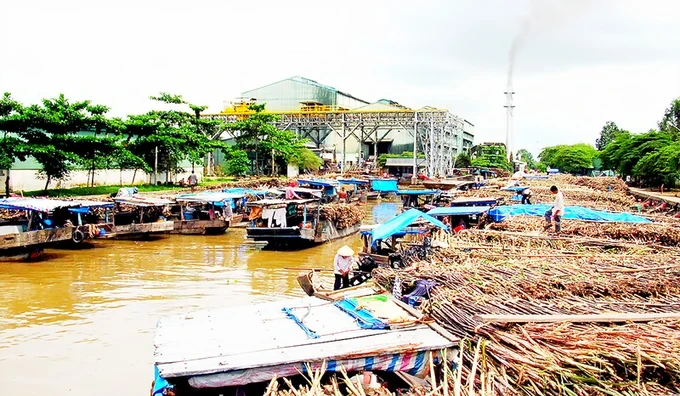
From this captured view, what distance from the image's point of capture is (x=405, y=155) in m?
66.1

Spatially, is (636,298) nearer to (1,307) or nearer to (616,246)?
(616,246)

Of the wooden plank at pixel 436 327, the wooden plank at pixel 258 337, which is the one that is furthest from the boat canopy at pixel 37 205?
the wooden plank at pixel 436 327

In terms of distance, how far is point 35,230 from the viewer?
17734mm

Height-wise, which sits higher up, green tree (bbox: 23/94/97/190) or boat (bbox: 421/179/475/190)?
green tree (bbox: 23/94/97/190)

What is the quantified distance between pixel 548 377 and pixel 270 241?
1582 cm

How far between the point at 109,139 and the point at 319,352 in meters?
24.6

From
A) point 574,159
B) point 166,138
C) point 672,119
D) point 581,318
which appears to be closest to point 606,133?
point 574,159

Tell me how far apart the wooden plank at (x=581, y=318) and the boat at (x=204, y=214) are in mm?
18816

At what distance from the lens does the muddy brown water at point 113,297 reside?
29.0 ft

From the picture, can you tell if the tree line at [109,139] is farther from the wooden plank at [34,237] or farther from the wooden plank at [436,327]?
the wooden plank at [436,327]

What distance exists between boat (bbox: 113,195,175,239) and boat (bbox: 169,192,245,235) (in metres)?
0.75

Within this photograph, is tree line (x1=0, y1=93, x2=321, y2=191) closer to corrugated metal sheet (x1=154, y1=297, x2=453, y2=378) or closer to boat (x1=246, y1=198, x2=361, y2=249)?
boat (x1=246, y1=198, x2=361, y2=249)

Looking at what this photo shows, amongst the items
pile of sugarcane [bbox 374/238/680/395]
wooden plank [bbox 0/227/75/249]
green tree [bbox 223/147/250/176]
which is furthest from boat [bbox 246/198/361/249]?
green tree [bbox 223/147/250/176]

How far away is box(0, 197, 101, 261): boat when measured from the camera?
656 inches
